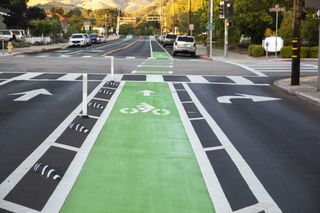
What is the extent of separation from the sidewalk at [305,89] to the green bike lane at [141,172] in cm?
530

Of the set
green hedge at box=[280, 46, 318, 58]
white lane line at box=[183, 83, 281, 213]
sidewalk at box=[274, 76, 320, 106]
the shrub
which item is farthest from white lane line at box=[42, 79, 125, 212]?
the shrub

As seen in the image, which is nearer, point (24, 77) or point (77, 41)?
point (24, 77)

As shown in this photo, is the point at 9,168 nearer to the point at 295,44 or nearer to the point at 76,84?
the point at 76,84

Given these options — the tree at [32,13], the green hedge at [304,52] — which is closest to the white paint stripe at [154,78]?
the green hedge at [304,52]

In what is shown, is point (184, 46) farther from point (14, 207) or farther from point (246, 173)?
point (14, 207)

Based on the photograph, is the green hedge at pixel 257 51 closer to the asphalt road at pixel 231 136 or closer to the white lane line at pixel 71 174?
the asphalt road at pixel 231 136

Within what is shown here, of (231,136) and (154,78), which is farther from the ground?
(231,136)

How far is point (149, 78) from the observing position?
2180 centimetres

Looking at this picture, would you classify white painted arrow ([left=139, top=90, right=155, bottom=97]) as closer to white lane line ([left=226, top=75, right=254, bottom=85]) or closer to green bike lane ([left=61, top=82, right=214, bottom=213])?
green bike lane ([left=61, top=82, right=214, bottom=213])

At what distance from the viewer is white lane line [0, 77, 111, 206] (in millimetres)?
6387

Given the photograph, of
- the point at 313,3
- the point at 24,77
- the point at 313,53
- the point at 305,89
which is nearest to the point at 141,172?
the point at 305,89

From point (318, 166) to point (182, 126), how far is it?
351 cm

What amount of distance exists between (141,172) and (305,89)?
11.8 meters

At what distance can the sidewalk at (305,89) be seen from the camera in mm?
15471
